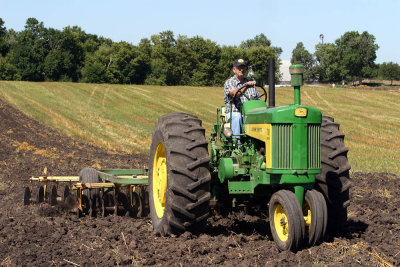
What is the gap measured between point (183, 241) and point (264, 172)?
3.69 feet

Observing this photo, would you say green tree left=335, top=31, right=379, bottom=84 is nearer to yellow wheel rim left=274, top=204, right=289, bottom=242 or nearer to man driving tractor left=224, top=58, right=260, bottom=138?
man driving tractor left=224, top=58, right=260, bottom=138

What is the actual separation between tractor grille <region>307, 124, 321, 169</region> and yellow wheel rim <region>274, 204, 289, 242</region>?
1.75ft

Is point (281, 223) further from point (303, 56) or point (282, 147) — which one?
point (303, 56)

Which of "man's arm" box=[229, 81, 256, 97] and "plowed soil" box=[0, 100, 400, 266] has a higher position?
"man's arm" box=[229, 81, 256, 97]

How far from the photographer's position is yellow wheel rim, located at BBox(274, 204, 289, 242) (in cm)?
541

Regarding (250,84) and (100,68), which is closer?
(250,84)

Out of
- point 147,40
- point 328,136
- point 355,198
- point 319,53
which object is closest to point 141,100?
point 355,198

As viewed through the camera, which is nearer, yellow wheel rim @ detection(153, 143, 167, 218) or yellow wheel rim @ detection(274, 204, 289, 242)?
yellow wheel rim @ detection(274, 204, 289, 242)

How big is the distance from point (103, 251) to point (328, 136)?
2.81 meters

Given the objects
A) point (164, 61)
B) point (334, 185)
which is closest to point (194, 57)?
point (164, 61)

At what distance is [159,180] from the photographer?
274 inches

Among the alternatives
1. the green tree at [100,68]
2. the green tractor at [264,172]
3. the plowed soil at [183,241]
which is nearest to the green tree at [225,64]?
the green tree at [100,68]

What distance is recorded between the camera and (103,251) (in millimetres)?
5664

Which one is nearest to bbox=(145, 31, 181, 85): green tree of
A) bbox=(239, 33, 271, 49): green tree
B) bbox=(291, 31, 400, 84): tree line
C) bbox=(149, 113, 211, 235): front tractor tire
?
bbox=(291, 31, 400, 84): tree line
